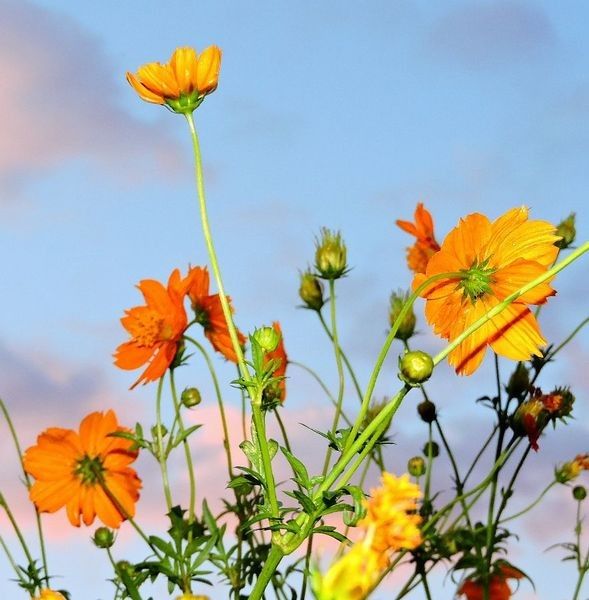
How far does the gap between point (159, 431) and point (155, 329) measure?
0.75 ft

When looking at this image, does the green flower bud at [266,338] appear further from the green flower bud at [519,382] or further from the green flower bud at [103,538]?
the green flower bud at [103,538]

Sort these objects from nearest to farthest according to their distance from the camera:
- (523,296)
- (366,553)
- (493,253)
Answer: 1. (366,553)
2. (523,296)
3. (493,253)

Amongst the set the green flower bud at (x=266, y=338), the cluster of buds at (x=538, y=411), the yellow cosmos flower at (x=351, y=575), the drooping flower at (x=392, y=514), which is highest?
the cluster of buds at (x=538, y=411)

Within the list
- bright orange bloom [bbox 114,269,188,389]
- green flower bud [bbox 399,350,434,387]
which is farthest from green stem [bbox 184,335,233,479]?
green flower bud [bbox 399,350,434,387]

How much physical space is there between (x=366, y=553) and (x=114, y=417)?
1863mm

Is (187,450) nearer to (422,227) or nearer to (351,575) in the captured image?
(422,227)

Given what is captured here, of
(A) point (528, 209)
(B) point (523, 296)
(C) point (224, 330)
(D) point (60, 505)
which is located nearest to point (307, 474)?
(B) point (523, 296)

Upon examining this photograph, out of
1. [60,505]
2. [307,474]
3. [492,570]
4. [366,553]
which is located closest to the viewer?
[366,553]

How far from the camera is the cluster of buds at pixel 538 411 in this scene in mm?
2021

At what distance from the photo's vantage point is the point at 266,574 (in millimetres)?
1020

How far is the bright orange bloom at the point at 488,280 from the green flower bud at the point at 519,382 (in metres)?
0.71

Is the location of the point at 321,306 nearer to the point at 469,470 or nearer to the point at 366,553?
the point at 469,470

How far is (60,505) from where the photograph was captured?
240 centimetres

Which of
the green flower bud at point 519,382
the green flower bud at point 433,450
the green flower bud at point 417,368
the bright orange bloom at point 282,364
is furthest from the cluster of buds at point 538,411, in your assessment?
the green flower bud at point 417,368
